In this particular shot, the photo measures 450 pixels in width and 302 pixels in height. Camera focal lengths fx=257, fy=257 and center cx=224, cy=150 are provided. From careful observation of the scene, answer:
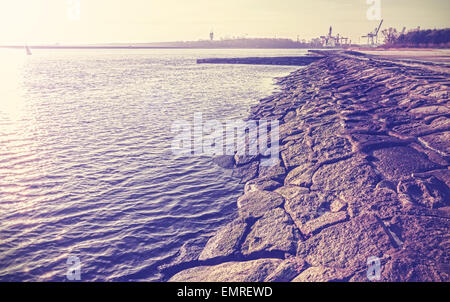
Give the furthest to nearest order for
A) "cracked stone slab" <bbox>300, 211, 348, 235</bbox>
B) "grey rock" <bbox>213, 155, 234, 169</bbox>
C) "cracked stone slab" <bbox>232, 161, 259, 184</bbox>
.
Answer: "grey rock" <bbox>213, 155, 234, 169</bbox>
"cracked stone slab" <bbox>232, 161, 259, 184</bbox>
"cracked stone slab" <bbox>300, 211, 348, 235</bbox>

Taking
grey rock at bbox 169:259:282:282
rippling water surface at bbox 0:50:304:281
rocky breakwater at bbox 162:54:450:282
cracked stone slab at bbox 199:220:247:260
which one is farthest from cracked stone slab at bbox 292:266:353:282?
rippling water surface at bbox 0:50:304:281

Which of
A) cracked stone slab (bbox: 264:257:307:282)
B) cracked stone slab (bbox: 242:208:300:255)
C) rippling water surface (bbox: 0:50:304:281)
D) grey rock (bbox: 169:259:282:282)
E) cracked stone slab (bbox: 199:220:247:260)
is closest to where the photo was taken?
cracked stone slab (bbox: 264:257:307:282)

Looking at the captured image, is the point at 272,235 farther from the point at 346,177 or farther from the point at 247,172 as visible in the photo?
the point at 247,172

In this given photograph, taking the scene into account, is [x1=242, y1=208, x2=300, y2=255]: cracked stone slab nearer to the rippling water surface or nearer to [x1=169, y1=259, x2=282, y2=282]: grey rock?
[x1=169, y1=259, x2=282, y2=282]: grey rock

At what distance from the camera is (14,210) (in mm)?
8648

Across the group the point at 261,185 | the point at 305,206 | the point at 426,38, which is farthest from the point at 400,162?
the point at 426,38

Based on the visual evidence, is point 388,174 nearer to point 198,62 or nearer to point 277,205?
point 277,205

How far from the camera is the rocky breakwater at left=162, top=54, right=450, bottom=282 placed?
4.96 meters

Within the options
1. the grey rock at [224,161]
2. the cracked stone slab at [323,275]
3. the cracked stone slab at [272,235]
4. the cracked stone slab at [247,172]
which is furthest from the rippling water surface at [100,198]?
the cracked stone slab at [323,275]

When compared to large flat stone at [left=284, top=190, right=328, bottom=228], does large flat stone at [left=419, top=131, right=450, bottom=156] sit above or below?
above

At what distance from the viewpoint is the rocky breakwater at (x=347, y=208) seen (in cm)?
496

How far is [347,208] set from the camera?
6.48 m

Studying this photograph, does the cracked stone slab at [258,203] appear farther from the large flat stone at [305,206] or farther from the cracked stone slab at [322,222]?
the cracked stone slab at [322,222]
